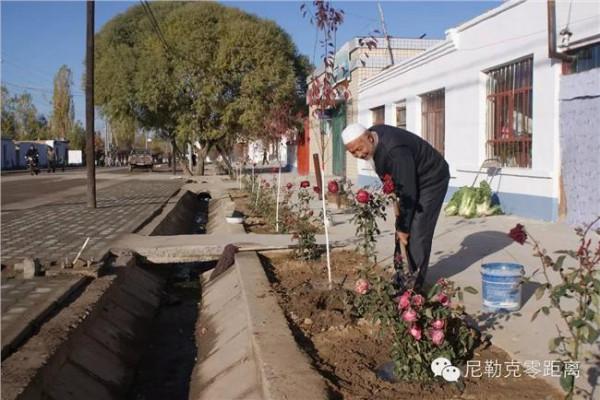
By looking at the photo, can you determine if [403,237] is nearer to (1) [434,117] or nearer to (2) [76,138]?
(1) [434,117]

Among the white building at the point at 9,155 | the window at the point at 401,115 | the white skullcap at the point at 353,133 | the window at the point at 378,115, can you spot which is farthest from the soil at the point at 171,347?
the white building at the point at 9,155

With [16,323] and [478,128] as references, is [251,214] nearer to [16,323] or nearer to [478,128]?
[478,128]

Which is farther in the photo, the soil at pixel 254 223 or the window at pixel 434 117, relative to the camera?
the window at pixel 434 117

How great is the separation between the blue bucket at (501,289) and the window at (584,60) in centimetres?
552

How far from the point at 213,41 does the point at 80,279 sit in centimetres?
2856

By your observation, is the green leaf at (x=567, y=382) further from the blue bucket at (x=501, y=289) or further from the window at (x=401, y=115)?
the window at (x=401, y=115)

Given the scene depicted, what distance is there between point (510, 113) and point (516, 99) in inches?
13.6

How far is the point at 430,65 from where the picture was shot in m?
15.7

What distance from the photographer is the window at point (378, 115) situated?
2058 centimetres

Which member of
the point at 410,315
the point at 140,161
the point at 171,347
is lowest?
the point at 171,347

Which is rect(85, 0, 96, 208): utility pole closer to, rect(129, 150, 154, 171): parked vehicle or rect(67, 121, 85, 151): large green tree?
rect(129, 150, 154, 171): parked vehicle

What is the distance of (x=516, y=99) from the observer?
38.5 ft

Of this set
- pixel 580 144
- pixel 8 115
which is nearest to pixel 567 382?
pixel 580 144

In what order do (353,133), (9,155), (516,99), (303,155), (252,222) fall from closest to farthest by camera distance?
(353,133) < (516,99) < (252,222) < (303,155) < (9,155)
